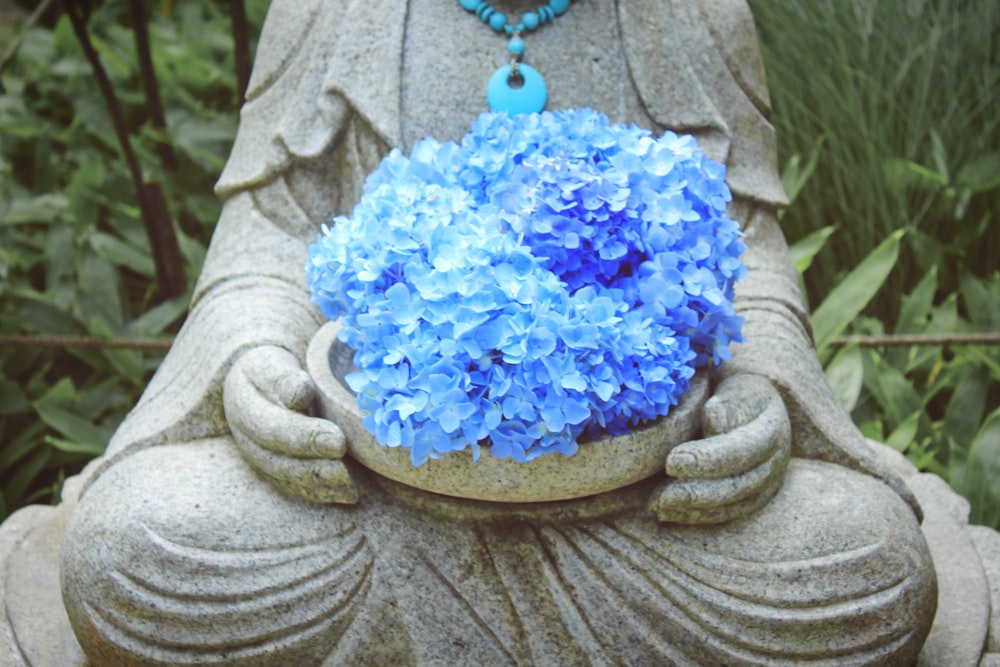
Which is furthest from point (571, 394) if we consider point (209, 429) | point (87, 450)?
point (87, 450)

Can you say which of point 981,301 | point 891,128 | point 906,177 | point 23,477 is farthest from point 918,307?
point 23,477

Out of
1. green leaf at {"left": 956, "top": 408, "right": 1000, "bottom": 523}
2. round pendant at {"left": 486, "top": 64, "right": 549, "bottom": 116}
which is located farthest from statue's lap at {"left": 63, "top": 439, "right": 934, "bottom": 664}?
green leaf at {"left": 956, "top": 408, "right": 1000, "bottom": 523}

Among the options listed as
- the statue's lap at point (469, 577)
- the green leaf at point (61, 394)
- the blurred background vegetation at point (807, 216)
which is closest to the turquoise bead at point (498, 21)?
the statue's lap at point (469, 577)

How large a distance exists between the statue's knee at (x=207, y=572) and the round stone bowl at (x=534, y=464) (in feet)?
0.70

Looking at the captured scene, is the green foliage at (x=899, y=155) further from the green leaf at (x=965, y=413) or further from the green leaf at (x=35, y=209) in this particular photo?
the green leaf at (x=35, y=209)

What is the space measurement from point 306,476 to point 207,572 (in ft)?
0.84

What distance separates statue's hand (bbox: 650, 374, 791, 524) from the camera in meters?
2.17

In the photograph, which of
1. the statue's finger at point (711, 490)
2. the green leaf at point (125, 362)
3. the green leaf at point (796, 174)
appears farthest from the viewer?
the green leaf at point (796, 174)

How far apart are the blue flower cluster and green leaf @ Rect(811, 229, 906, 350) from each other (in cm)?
167

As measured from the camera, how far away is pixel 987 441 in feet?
10.8

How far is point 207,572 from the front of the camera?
2.22m

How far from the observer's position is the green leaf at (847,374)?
3.64 metres

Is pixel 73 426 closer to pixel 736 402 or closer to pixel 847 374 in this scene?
pixel 736 402

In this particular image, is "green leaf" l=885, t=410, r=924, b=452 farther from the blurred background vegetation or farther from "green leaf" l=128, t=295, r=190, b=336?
"green leaf" l=128, t=295, r=190, b=336
